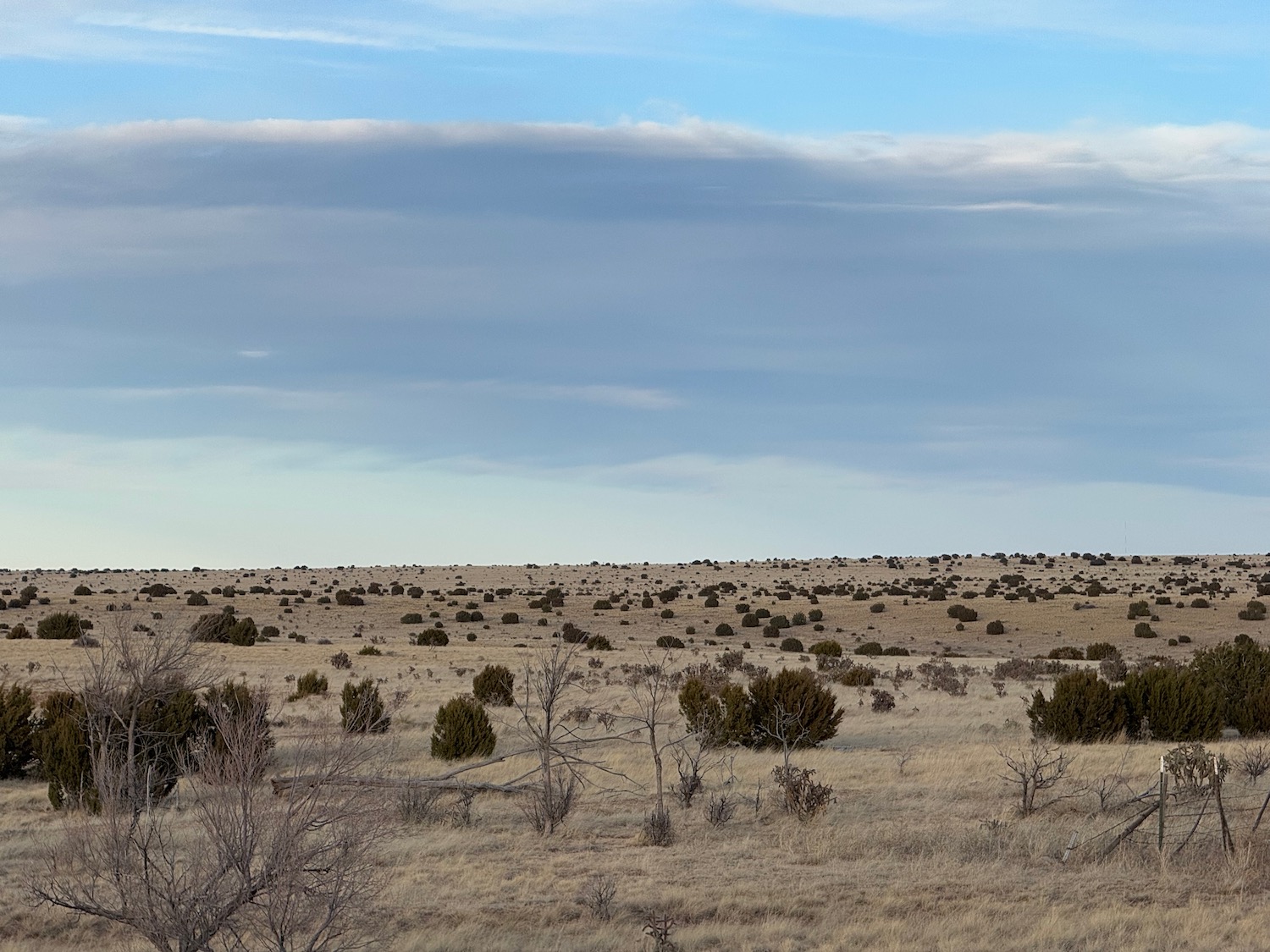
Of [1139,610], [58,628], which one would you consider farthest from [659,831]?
[1139,610]

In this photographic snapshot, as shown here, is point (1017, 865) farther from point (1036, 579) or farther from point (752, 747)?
point (1036, 579)

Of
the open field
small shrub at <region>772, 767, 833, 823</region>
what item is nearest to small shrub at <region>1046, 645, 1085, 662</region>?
the open field

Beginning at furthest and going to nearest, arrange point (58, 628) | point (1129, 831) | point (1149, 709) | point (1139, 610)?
point (1139, 610) < point (58, 628) < point (1149, 709) < point (1129, 831)

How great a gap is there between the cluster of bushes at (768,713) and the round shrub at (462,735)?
4.10 metres

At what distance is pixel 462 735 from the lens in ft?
74.9

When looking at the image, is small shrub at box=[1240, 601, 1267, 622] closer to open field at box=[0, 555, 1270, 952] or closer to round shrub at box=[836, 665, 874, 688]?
open field at box=[0, 555, 1270, 952]

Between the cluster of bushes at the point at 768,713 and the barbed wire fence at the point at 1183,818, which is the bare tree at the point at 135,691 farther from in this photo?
the barbed wire fence at the point at 1183,818

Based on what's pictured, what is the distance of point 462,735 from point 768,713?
21.3 ft

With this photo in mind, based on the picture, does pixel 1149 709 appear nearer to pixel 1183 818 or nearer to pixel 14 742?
pixel 1183 818

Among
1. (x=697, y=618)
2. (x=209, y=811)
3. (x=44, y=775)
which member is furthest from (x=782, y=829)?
(x=697, y=618)

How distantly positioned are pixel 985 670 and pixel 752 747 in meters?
19.3

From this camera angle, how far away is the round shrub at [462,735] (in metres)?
22.8

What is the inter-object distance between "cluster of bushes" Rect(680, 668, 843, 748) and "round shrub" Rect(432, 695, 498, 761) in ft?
13.4

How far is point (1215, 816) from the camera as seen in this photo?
16.2 meters
